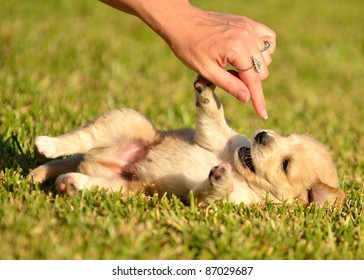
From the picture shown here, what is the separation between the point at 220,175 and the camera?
4004 millimetres

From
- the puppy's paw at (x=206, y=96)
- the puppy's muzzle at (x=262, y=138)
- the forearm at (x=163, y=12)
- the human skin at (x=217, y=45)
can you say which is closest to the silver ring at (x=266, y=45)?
the human skin at (x=217, y=45)

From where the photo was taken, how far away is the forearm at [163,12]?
406cm

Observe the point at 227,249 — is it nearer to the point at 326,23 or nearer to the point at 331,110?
the point at 331,110

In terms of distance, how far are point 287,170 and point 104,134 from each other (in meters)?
1.31

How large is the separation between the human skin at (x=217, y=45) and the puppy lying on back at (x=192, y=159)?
41 cm

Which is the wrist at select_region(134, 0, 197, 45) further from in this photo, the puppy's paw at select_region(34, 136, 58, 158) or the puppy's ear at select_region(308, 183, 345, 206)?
the puppy's ear at select_region(308, 183, 345, 206)

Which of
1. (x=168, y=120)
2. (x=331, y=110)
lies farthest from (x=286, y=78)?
(x=168, y=120)

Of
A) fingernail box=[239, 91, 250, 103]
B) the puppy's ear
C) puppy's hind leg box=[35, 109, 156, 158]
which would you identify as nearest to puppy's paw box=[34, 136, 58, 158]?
puppy's hind leg box=[35, 109, 156, 158]

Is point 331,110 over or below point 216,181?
below

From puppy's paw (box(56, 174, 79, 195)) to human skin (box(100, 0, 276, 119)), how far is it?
1.02 m

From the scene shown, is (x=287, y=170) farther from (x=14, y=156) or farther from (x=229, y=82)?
(x=14, y=156)

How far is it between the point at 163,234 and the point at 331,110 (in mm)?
5017

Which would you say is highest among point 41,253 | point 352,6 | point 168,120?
point 41,253

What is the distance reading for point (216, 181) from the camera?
4039mm
